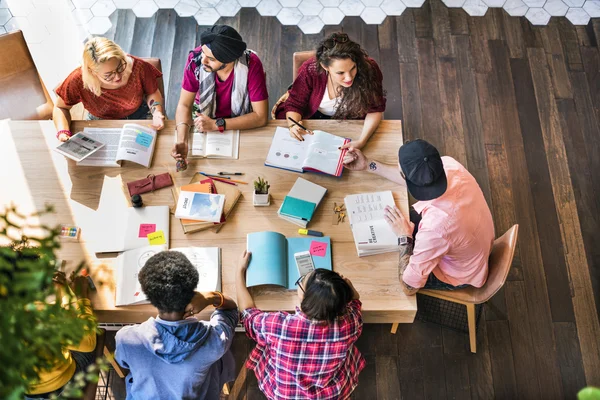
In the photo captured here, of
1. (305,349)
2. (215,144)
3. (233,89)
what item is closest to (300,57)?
(233,89)

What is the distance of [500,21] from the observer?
4.16 metres

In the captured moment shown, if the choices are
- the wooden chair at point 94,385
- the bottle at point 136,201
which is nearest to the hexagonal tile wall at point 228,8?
the bottle at point 136,201

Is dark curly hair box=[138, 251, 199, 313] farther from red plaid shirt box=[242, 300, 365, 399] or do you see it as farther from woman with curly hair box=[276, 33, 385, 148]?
woman with curly hair box=[276, 33, 385, 148]

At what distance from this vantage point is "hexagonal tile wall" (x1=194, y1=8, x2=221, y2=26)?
13.6ft

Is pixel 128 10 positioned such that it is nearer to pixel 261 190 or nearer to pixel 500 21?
pixel 261 190

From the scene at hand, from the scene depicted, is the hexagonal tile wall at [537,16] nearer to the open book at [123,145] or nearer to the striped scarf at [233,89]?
the striped scarf at [233,89]

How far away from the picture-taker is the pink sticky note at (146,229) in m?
2.35

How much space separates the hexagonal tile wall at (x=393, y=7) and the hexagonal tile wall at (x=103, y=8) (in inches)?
88.6

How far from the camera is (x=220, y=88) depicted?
112 inches

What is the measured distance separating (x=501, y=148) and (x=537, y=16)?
1.34 meters

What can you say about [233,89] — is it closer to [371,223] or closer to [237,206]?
[237,206]

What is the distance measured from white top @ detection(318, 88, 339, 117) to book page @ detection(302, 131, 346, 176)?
289 mm

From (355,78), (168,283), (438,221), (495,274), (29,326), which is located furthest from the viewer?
(355,78)

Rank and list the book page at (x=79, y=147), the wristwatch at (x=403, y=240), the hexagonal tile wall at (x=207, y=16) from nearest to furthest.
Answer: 1. the wristwatch at (x=403, y=240)
2. the book page at (x=79, y=147)
3. the hexagonal tile wall at (x=207, y=16)
